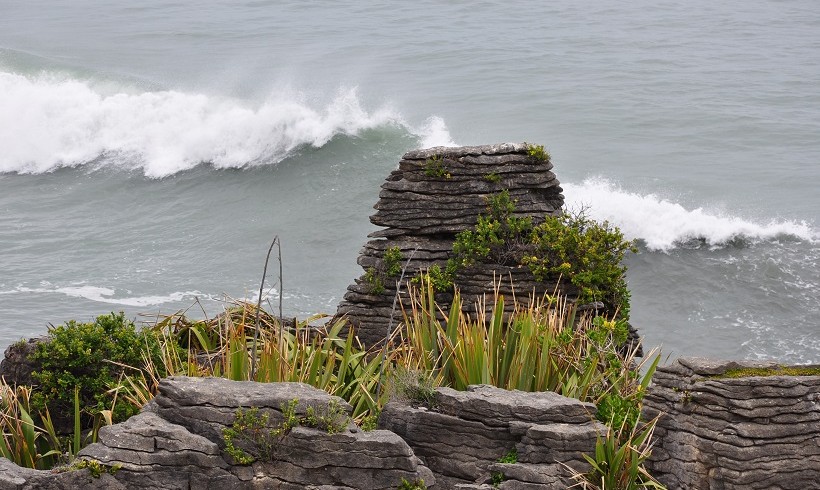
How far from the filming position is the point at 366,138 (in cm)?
3219

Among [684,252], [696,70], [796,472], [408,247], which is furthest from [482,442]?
[696,70]

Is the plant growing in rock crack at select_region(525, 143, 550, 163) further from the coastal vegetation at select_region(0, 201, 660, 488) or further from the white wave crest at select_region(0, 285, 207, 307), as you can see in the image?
the white wave crest at select_region(0, 285, 207, 307)

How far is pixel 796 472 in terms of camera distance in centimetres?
991

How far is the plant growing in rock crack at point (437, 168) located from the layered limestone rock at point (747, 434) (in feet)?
14.3

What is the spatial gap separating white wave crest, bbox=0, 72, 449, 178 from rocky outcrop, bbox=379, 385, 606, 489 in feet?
71.2

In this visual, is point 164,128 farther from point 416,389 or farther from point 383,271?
point 416,389

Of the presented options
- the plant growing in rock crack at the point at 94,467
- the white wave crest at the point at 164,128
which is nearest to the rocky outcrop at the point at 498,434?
the plant growing in rock crack at the point at 94,467

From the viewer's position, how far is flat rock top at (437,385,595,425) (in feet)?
33.0

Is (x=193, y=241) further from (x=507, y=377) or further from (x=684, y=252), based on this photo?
(x=507, y=377)

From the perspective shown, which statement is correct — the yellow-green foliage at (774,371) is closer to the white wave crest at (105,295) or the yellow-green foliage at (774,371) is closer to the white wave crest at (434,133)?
the white wave crest at (105,295)

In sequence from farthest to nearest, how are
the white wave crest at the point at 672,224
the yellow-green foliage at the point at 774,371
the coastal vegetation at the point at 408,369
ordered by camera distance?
the white wave crest at the point at 672,224, the coastal vegetation at the point at 408,369, the yellow-green foliage at the point at 774,371

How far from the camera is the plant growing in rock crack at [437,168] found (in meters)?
13.5

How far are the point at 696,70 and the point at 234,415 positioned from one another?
1278 inches

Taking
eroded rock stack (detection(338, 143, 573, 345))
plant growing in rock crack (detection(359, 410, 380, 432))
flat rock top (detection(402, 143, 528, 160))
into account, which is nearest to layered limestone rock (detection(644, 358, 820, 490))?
plant growing in rock crack (detection(359, 410, 380, 432))
